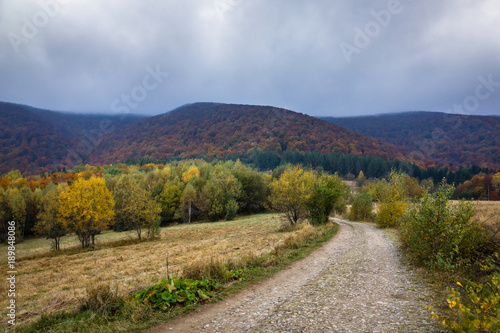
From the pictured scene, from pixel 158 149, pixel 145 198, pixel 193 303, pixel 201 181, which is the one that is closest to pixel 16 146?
pixel 158 149

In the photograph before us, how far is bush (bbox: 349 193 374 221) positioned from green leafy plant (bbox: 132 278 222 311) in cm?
5258

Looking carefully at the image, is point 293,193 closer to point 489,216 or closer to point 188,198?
point 489,216

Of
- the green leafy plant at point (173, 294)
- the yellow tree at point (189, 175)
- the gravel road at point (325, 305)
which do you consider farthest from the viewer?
the yellow tree at point (189, 175)

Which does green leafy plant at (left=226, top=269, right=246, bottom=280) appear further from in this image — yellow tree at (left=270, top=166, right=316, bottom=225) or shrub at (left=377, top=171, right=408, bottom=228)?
shrub at (left=377, top=171, right=408, bottom=228)

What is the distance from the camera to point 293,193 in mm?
33281

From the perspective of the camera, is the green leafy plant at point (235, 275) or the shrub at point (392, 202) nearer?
the green leafy plant at point (235, 275)

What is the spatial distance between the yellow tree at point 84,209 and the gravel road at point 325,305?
33.4m

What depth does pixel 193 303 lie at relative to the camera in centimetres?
910

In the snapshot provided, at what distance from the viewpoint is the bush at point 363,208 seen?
180 feet

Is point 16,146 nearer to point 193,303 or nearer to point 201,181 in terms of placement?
point 201,181

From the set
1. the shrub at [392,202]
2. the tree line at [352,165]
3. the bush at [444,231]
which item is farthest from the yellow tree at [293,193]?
the tree line at [352,165]

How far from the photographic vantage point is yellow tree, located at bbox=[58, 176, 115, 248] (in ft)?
113

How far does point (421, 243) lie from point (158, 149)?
650 ft

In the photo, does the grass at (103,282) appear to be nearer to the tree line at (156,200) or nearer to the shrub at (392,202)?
the tree line at (156,200)
